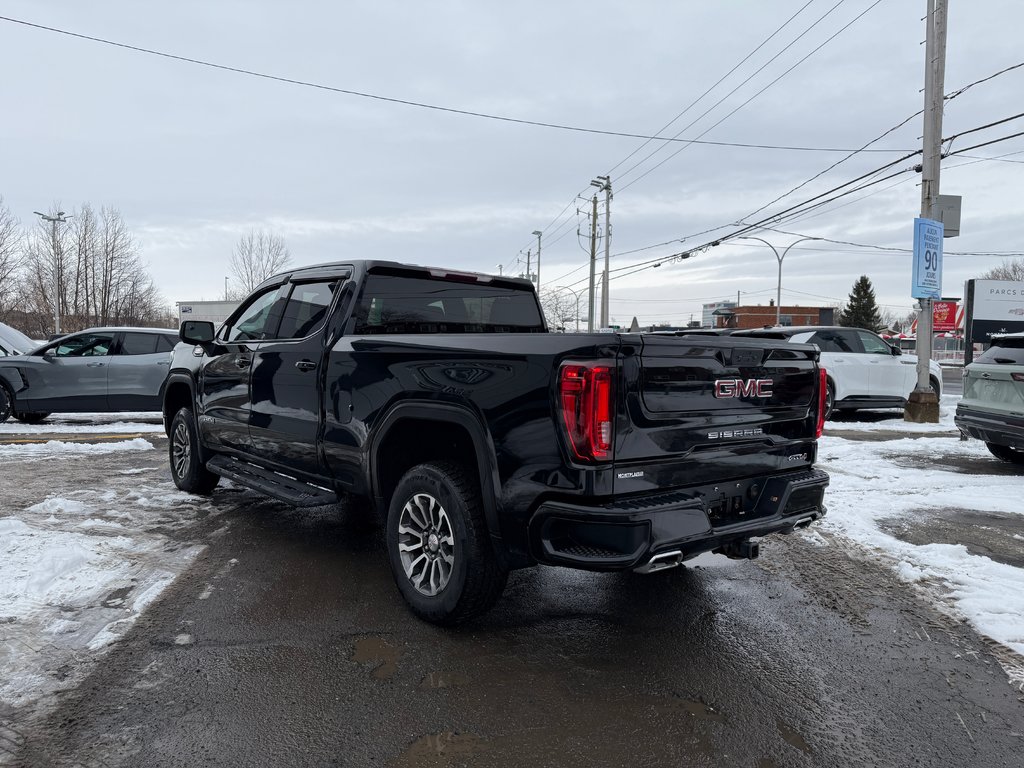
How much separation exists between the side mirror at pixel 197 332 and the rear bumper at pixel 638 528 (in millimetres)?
3798

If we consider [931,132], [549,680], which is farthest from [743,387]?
[931,132]

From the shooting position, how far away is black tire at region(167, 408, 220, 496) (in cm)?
622

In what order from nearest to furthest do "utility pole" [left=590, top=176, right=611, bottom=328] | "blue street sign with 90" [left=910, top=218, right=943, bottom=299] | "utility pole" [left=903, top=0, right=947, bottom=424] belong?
"utility pole" [left=903, top=0, right=947, bottom=424] → "blue street sign with 90" [left=910, top=218, right=943, bottom=299] → "utility pole" [left=590, top=176, right=611, bottom=328]

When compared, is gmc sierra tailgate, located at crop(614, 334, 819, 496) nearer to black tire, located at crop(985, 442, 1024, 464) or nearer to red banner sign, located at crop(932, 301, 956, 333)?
black tire, located at crop(985, 442, 1024, 464)

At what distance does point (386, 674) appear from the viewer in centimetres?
309

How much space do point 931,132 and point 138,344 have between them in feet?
48.2

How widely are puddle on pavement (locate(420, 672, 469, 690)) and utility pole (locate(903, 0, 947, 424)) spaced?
12.1m

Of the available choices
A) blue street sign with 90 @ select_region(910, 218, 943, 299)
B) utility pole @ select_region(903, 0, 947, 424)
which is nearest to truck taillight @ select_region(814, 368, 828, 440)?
utility pole @ select_region(903, 0, 947, 424)

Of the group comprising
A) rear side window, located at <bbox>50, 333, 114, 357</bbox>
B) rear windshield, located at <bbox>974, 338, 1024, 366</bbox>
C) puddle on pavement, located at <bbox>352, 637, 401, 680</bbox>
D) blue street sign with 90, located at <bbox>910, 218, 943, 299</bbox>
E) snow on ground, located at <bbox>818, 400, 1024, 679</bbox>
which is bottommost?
puddle on pavement, located at <bbox>352, 637, 401, 680</bbox>

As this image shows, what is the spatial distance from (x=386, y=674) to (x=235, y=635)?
2.98 ft

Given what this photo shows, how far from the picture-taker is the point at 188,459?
6406mm

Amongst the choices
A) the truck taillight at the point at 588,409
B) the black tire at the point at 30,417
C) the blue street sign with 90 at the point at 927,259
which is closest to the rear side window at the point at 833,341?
the blue street sign with 90 at the point at 927,259

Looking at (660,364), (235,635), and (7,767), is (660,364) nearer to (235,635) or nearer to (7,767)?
(235,635)

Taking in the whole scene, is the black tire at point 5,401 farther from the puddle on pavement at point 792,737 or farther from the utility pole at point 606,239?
the utility pole at point 606,239
